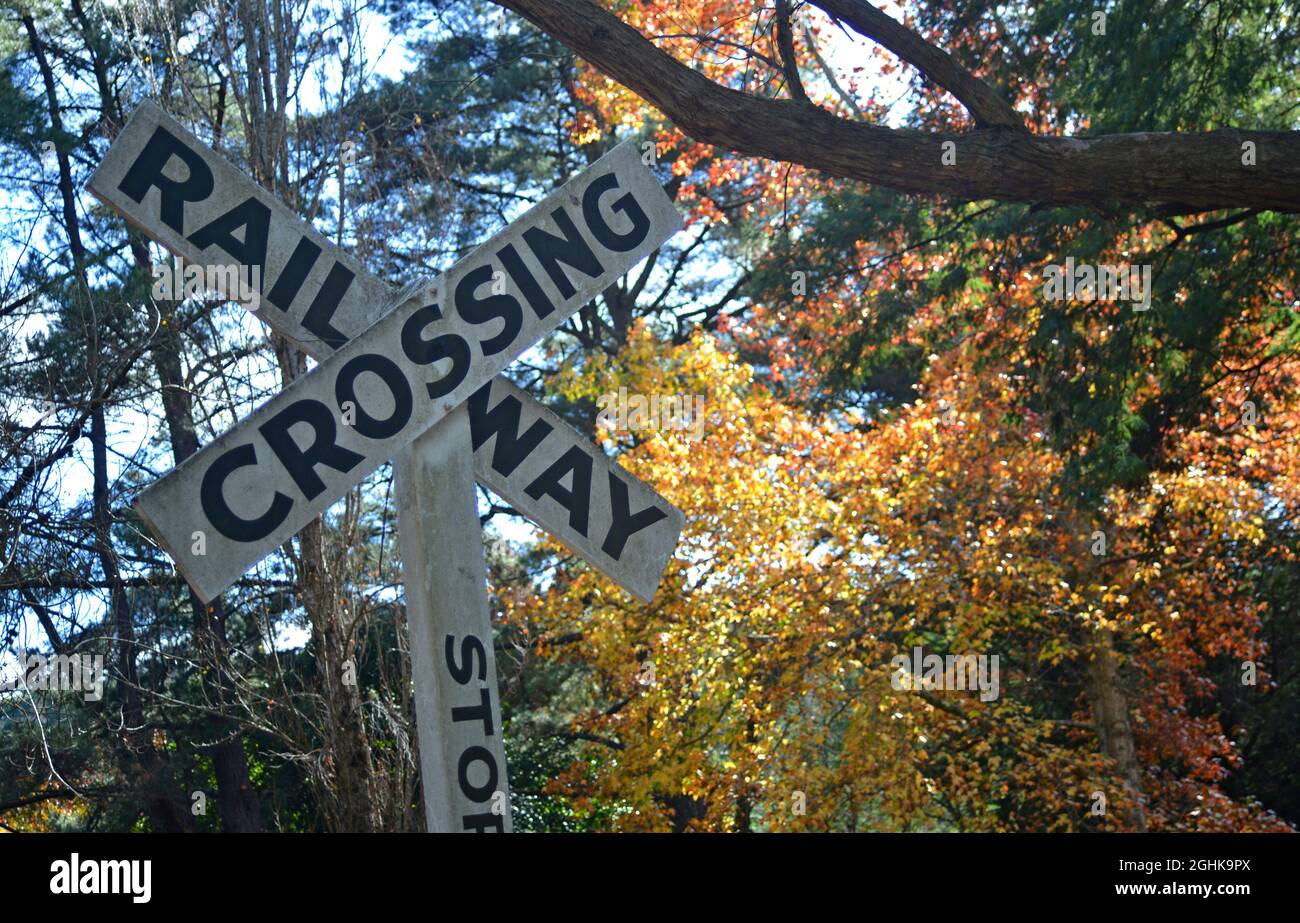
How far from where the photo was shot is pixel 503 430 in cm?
276

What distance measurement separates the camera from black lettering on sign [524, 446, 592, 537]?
2791 millimetres

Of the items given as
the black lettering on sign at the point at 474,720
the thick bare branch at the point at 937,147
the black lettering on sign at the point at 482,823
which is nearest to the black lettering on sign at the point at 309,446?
the black lettering on sign at the point at 474,720

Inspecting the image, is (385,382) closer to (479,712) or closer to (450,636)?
(450,636)

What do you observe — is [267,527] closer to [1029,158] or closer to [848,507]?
[1029,158]

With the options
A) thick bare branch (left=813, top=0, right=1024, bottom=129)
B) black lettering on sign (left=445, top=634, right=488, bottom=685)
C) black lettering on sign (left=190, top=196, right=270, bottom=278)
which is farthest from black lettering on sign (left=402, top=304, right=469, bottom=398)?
thick bare branch (left=813, top=0, right=1024, bottom=129)

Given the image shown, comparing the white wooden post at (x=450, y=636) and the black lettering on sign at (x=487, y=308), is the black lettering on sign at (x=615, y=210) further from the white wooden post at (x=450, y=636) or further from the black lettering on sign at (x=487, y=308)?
the white wooden post at (x=450, y=636)

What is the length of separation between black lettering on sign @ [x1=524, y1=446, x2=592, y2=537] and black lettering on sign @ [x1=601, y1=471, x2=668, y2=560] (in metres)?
0.06

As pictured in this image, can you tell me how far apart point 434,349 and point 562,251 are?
382 mm

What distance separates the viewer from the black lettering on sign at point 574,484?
279 centimetres
